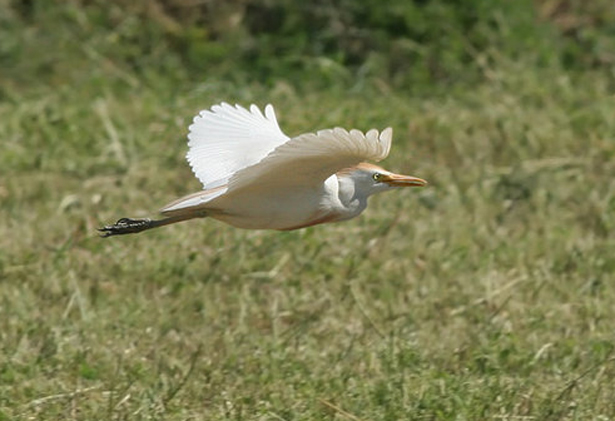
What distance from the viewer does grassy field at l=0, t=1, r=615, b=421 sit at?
4391 mm

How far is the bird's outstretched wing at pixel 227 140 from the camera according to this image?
178 inches

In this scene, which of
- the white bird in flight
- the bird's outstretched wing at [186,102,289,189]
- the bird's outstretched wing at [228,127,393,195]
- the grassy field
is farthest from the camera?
the bird's outstretched wing at [186,102,289,189]

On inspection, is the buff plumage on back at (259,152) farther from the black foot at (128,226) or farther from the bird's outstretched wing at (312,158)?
the black foot at (128,226)

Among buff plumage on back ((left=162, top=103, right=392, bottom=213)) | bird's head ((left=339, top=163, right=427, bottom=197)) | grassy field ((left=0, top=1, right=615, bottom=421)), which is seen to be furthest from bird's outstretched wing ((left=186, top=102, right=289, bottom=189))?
grassy field ((left=0, top=1, right=615, bottom=421))

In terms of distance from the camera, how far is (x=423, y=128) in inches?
Answer: 278

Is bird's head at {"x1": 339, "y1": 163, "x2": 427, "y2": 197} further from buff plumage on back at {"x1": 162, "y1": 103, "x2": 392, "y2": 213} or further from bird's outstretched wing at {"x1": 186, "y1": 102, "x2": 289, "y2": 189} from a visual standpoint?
bird's outstretched wing at {"x1": 186, "y1": 102, "x2": 289, "y2": 189}

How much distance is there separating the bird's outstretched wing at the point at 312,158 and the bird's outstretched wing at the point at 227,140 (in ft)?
1.50

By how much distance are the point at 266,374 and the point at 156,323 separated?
25.4 inches

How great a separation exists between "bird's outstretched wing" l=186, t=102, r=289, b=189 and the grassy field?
681 millimetres

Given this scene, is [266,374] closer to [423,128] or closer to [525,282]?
[525,282]

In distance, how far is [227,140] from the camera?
4.61 metres

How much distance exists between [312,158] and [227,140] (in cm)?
75

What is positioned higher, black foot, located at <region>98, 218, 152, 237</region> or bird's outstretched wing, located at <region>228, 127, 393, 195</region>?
bird's outstretched wing, located at <region>228, 127, 393, 195</region>

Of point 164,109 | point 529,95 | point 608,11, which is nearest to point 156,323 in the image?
point 164,109
